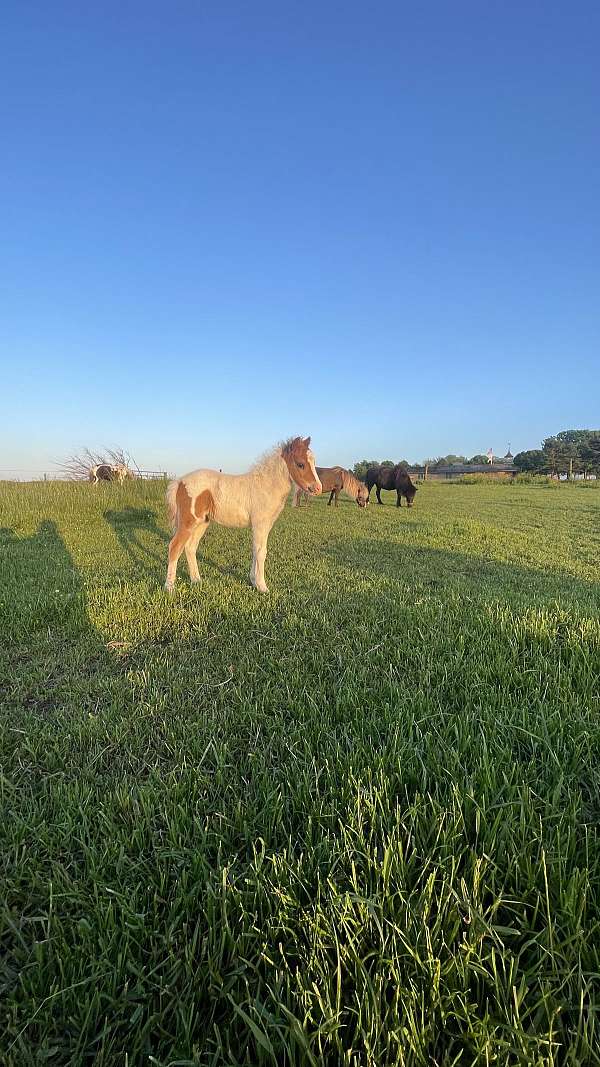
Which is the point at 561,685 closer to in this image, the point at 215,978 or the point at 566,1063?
the point at 566,1063

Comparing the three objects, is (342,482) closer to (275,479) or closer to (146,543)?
(146,543)

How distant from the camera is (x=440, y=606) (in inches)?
142

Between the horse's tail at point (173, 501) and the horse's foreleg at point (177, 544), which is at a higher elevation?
the horse's tail at point (173, 501)

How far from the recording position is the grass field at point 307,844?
3.05ft

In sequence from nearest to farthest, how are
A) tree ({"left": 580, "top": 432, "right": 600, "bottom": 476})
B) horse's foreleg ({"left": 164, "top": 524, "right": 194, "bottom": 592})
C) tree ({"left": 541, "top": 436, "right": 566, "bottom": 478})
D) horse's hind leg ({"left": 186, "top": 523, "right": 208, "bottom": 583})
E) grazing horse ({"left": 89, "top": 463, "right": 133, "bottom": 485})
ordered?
horse's foreleg ({"left": 164, "top": 524, "right": 194, "bottom": 592}), horse's hind leg ({"left": 186, "top": 523, "right": 208, "bottom": 583}), grazing horse ({"left": 89, "top": 463, "right": 133, "bottom": 485}), tree ({"left": 541, "top": 436, "right": 566, "bottom": 478}), tree ({"left": 580, "top": 432, "right": 600, "bottom": 476})

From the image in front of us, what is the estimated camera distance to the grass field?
0.93 meters

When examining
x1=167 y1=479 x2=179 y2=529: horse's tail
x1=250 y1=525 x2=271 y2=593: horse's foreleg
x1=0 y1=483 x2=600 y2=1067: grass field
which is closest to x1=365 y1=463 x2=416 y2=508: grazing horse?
x1=250 y1=525 x2=271 y2=593: horse's foreleg

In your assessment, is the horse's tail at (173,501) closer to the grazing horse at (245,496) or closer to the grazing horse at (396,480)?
the grazing horse at (245,496)

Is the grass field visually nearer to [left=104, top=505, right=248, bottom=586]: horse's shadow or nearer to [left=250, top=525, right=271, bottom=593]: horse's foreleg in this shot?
[left=250, top=525, right=271, bottom=593]: horse's foreleg

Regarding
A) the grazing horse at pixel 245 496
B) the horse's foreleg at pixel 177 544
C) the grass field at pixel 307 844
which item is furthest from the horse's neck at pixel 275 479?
the grass field at pixel 307 844

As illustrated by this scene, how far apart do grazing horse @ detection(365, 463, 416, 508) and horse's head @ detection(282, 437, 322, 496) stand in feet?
44.2

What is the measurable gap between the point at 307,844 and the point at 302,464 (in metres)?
4.14

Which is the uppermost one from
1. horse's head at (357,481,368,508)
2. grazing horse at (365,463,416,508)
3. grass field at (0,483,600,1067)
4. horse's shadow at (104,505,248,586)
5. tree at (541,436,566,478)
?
tree at (541,436,566,478)

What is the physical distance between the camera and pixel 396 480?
19188mm
